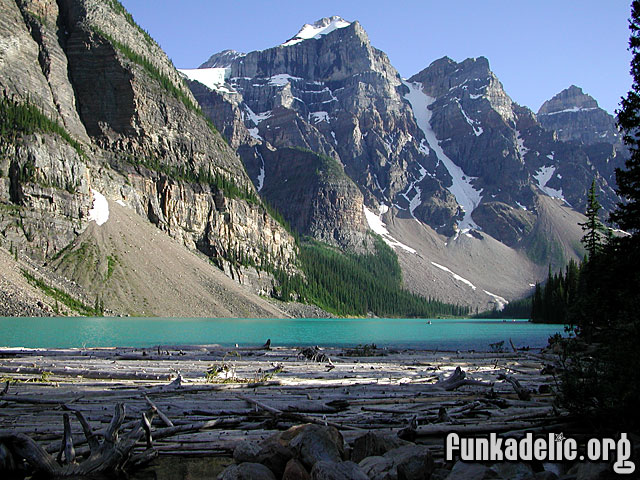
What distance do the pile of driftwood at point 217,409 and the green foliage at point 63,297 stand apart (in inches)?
2835

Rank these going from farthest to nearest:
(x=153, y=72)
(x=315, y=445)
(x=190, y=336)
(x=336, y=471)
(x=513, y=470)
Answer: (x=153, y=72) → (x=190, y=336) → (x=315, y=445) → (x=513, y=470) → (x=336, y=471)

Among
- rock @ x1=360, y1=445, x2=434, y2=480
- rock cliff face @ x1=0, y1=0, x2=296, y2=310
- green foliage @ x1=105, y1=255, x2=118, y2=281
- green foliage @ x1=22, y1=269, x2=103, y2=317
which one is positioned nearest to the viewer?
rock @ x1=360, y1=445, x2=434, y2=480

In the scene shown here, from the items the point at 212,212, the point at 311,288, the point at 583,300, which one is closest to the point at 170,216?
the point at 212,212

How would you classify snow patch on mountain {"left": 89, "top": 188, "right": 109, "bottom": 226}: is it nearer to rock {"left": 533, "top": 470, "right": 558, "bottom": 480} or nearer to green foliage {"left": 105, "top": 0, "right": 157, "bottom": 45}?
green foliage {"left": 105, "top": 0, "right": 157, "bottom": 45}

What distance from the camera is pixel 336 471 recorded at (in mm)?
7520

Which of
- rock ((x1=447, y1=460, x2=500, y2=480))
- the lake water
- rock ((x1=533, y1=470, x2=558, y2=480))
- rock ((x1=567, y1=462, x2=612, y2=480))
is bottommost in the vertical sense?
the lake water

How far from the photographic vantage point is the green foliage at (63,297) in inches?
3479

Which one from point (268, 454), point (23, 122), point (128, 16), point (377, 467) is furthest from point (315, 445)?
point (128, 16)

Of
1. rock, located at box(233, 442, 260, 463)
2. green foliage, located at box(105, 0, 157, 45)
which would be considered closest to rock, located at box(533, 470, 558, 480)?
rock, located at box(233, 442, 260, 463)

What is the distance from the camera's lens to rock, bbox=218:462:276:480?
7879 mm

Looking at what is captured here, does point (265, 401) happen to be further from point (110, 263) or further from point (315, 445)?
point (110, 263)

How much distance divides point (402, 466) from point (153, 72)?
184 m

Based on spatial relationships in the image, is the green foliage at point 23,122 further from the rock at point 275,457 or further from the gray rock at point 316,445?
the gray rock at point 316,445

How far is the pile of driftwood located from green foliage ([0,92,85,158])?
346 feet
